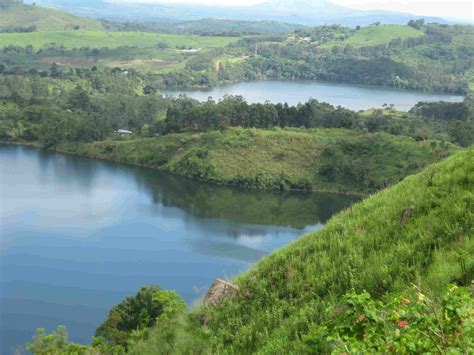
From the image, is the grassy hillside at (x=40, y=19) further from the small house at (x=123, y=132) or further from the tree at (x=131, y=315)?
the tree at (x=131, y=315)

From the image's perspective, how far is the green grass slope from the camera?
4020mm

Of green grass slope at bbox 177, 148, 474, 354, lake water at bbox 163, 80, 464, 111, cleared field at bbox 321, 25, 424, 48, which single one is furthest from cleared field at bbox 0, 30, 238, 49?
green grass slope at bbox 177, 148, 474, 354

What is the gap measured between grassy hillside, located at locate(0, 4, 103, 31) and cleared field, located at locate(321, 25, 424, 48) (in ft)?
167

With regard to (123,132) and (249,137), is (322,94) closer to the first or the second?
(123,132)

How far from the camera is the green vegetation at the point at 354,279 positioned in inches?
120

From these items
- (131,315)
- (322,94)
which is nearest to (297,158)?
(131,315)

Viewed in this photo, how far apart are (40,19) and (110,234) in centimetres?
9272

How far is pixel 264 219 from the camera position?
25.6 metres

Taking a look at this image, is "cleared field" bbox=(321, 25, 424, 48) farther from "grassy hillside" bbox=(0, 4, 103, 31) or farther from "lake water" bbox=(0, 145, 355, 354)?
"lake water" bbox=(0, 145, 355, 354)

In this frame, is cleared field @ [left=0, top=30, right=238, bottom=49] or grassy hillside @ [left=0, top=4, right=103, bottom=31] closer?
cleared field @ [left=0, top=30, right=238, bottom=49]

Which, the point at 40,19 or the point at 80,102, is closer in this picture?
the point at 80,102

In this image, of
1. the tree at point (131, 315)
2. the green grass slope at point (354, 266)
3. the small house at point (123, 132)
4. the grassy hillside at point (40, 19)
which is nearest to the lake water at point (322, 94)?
the small house at point (123, 132)

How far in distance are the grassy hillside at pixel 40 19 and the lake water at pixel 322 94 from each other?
4716cm

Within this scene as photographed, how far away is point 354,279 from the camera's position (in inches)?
172
